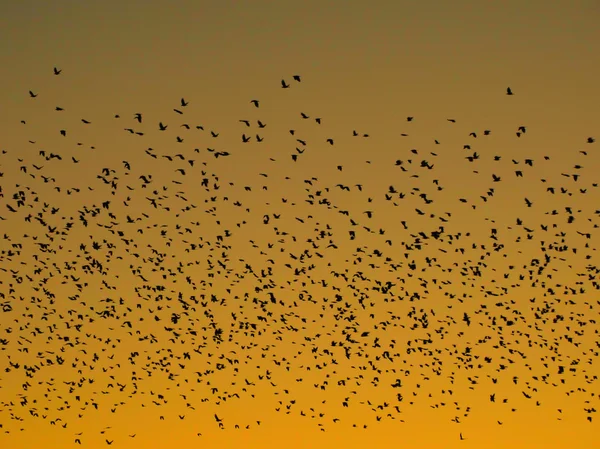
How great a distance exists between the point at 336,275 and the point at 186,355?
18.6ft

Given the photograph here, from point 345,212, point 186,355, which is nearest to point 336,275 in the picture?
point 345,212

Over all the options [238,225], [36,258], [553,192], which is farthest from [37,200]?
[553,192]

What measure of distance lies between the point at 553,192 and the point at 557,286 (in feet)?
12.2

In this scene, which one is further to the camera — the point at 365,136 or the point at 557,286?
the point at 557,286

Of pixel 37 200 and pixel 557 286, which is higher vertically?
pixel 557 286

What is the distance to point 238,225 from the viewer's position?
40625mm

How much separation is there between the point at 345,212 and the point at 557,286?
7057 mm

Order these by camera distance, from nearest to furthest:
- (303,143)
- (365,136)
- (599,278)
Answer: (365,136) < (303,143) < (599,278)

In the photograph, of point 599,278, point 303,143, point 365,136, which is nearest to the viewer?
point 365,136

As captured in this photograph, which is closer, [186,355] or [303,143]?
[303,143]

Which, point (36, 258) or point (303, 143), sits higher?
point (303, 143)

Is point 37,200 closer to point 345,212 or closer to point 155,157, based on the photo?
point 155,157

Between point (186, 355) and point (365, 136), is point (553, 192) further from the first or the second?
point (186, 355)

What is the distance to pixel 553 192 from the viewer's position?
1554 inches
